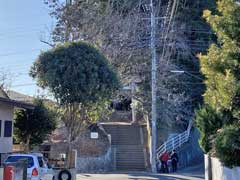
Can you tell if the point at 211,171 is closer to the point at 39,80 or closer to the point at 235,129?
the point at 235,129

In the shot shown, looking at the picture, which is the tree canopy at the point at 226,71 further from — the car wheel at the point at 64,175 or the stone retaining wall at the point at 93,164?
the stone retaining wall at the point at 93,164

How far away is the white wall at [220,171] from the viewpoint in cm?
1644

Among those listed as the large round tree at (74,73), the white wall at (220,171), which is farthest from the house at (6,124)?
the white wall at (220,171)

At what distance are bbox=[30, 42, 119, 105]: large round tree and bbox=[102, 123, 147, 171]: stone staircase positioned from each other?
15009 millimetres

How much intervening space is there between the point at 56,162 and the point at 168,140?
17826 mm

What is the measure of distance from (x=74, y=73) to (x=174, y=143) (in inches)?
760

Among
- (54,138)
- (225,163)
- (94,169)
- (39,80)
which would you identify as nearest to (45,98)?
(39,80)

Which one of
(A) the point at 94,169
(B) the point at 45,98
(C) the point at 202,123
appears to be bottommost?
(A) the point at 94,169

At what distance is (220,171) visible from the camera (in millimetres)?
19375

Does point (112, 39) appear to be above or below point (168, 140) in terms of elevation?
above

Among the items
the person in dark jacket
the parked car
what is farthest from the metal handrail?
the parked car

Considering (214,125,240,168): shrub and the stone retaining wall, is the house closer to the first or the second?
(214,125,240,168): shrub

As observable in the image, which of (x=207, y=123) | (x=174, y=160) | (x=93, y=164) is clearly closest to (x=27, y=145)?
(x=93, y=164)

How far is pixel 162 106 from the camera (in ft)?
146
